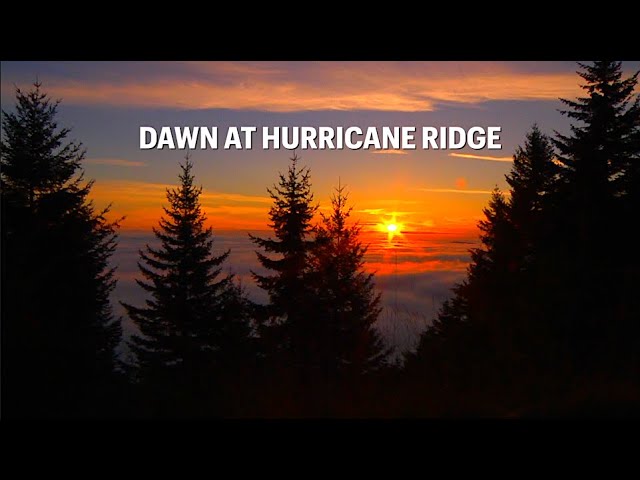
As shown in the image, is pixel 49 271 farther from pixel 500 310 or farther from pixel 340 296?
pixel 500 310

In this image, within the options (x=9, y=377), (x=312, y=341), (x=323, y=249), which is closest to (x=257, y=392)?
(x=9, y=377)

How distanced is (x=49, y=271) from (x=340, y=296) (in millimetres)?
7394

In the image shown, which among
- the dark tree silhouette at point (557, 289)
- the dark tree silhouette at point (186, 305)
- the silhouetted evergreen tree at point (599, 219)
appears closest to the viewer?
the dark tree silhouette at point (557, 289)

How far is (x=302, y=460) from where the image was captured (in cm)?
677

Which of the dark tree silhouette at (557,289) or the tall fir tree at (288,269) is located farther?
the tall fir tree at (288,269)

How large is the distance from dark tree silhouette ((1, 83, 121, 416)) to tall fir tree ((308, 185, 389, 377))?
5074 mm

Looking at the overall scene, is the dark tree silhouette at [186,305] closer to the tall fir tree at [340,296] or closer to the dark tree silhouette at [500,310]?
the tall fir tree at [340,296]

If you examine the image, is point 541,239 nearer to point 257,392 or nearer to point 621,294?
point 621,294

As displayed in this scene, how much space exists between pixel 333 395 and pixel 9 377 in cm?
562

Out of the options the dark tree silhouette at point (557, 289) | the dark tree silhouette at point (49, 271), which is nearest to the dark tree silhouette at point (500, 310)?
the dark tree silhouette at point (557, 289)

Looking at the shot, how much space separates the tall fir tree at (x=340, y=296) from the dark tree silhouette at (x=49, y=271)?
507 cm

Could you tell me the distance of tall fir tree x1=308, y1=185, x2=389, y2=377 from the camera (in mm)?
13594

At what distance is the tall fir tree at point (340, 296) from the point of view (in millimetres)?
13594

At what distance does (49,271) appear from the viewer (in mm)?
14344
